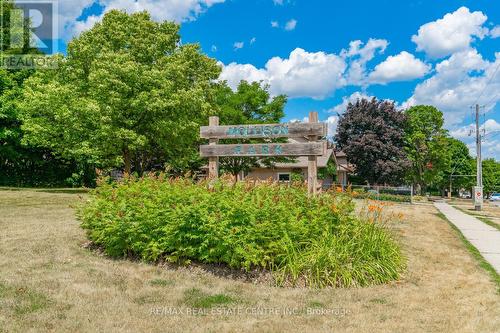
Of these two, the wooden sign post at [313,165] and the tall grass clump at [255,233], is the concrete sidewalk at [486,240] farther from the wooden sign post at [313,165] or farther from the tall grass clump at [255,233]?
the wooden sign post at [313,165]

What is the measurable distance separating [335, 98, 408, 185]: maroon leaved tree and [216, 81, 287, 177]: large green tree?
49.5 ft

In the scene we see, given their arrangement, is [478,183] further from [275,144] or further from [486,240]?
[275,144]

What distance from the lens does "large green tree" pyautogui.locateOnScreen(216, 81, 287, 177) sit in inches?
1254

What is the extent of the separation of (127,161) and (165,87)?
510 centimetres

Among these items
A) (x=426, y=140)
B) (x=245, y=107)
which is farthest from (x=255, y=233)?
(x=426, y=140)

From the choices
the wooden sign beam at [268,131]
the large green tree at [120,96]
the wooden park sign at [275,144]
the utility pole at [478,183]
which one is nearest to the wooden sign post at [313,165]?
the wooden park sign at [275,144]

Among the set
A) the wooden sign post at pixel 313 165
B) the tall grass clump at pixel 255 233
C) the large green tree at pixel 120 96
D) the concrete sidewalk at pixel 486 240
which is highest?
the large green tree at pixel 120 96

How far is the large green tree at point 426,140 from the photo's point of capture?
51.9m

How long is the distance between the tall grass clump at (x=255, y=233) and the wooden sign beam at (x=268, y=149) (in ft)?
6.20

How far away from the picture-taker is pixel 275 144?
33.1ft

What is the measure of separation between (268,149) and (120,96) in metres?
15.2

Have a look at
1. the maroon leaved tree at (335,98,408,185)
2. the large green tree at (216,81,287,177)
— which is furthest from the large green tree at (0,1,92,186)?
the maroon leaved tree at (335,98,408,185)

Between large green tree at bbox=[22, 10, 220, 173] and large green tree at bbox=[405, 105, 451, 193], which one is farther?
large green tree at bbox=[405, 105, 451, 193]

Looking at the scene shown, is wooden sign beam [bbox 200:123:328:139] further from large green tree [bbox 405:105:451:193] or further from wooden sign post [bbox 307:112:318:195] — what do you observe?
large green tree [bbox 405:105:451:193]
